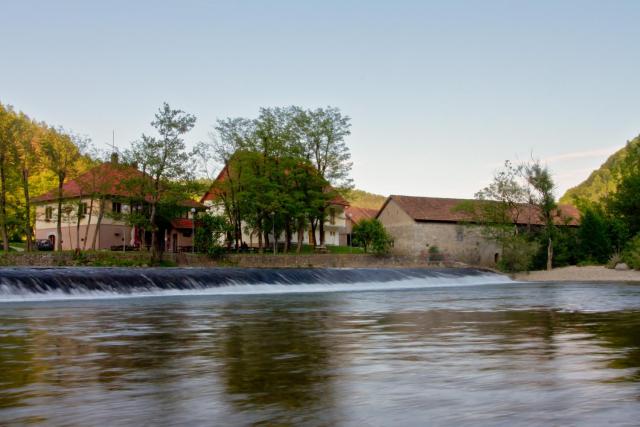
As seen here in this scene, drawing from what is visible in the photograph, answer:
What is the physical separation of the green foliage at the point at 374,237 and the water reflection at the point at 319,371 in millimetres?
45111

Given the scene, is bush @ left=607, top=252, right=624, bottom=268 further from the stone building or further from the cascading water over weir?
the cascading water over weir

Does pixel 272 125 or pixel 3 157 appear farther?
pixel 272 125

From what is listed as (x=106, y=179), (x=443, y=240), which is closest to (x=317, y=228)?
(x=443, y=240)

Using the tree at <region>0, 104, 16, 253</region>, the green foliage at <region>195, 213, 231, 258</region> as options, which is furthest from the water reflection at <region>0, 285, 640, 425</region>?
the green foliage at <region>195, 213, 231, 258</region>

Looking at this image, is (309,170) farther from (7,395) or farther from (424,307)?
(7,395)

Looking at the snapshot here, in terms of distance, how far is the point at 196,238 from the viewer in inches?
2160

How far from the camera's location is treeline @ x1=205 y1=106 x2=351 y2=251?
59.4 m

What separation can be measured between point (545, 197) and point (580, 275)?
378 inches

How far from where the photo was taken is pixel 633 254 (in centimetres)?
5556

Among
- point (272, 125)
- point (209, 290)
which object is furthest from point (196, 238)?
point (209, 290)

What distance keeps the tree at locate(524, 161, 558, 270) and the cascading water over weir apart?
19.3 meters

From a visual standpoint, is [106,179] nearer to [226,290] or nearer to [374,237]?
[226,290]

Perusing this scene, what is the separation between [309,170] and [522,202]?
2143 centimetres

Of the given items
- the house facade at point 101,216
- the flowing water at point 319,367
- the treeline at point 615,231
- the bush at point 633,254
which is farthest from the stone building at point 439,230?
the flowing water at point 319,367
